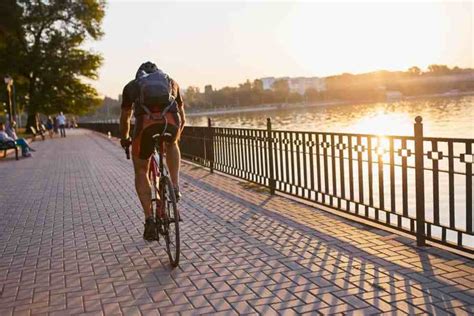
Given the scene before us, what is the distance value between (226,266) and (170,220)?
0.68 m

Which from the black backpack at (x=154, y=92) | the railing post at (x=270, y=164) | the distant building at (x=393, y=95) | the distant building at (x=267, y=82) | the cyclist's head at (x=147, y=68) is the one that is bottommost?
the railing post at (x=270, y=164)

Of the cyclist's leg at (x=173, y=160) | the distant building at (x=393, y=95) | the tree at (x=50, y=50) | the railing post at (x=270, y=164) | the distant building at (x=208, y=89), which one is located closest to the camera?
the cyclist's leg at (x=173, y=160)

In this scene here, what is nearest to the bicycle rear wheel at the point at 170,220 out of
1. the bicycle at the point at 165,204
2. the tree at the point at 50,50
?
the bicycle at the point at 165,204

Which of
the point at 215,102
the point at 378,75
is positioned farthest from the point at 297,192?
the point at 215,102

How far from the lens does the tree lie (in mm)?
43375

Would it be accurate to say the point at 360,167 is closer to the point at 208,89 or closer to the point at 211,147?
the point at 211,147

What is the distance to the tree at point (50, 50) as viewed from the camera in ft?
142

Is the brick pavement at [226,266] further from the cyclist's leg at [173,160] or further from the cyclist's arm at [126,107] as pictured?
the cyclist's arm at [126,107]

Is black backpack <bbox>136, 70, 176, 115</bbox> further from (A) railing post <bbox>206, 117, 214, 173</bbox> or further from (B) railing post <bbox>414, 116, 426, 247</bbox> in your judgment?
(A) railing post <bbox>206, 117, 214, 173</bbox>

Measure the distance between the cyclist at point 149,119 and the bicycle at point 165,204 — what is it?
0.07m

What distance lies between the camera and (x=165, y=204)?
5188mm

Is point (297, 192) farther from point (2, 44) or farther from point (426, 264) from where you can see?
point (2, 44)

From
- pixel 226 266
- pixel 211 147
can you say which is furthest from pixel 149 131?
pixel 211 147

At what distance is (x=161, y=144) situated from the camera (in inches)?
201
